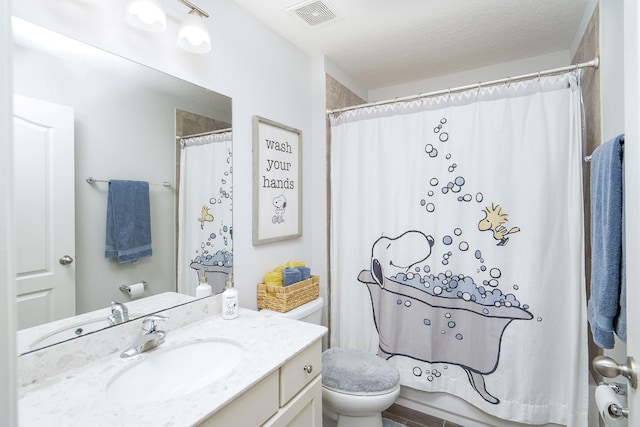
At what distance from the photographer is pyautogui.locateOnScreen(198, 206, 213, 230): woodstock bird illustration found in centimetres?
144

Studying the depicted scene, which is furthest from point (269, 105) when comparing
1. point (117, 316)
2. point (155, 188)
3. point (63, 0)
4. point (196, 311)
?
point (117, 316)

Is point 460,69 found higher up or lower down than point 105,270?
higher up

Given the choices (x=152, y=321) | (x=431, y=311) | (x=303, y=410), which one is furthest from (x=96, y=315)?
(x=431, y=311)

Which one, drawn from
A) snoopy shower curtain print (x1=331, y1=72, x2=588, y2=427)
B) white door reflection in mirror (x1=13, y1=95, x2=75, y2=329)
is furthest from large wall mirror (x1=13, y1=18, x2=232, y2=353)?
snoopy shower curtain print (x1=331, y1=72, x2=588, y2=427)

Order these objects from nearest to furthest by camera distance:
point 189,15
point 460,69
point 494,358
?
1. point 189,15
2. point 494,358
3. point 460,69

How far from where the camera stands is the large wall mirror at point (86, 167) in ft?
2.98

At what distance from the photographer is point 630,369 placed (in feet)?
2.04

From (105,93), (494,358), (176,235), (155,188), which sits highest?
(105,93)

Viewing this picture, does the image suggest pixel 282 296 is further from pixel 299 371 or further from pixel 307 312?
pixel 299 371

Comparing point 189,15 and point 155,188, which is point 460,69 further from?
point 155,188

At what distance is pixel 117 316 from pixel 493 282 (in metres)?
1.82

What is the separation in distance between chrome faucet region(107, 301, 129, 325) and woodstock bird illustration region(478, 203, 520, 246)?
5.84ft

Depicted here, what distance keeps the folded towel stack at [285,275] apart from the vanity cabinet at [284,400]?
57 cm

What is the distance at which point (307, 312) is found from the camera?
5.90 ft
